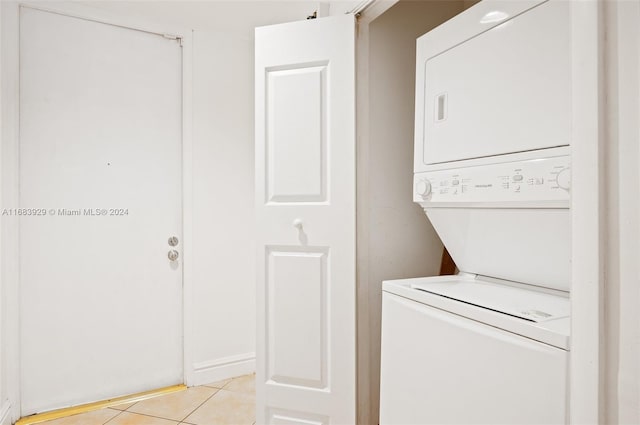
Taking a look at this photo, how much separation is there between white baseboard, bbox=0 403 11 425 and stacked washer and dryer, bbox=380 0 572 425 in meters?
1.90

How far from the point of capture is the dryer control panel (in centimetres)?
107

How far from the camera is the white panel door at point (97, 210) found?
2.12 m

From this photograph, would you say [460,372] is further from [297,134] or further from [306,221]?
[297,134]

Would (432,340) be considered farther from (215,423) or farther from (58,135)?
(58,135)

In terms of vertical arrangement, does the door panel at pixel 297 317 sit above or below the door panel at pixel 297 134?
below

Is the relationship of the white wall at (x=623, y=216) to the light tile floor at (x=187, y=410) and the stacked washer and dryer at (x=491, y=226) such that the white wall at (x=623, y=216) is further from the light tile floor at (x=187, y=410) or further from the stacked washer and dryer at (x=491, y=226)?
the light tile floor at (x=187, y=410)

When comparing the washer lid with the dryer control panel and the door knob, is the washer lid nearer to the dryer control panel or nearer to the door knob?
the dryer control panel

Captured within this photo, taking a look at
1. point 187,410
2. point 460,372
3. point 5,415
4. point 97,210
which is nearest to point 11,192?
point 97,210

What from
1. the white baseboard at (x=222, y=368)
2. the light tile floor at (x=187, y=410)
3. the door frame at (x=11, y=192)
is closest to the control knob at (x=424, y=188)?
the light tile floor at (x=187, y=410)

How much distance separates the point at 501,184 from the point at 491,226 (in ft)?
0.64

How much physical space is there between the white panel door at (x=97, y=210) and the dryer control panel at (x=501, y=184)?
1679 millimetres

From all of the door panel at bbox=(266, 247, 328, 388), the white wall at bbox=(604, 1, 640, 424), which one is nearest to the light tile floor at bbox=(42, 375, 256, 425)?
the door panel at bbox=(266, 247, 328, 388)

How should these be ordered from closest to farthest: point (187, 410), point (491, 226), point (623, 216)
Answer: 1. point (623, 216)
2. point (491, 226)
3. point (187, 410)

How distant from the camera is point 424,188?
4.99 ft
